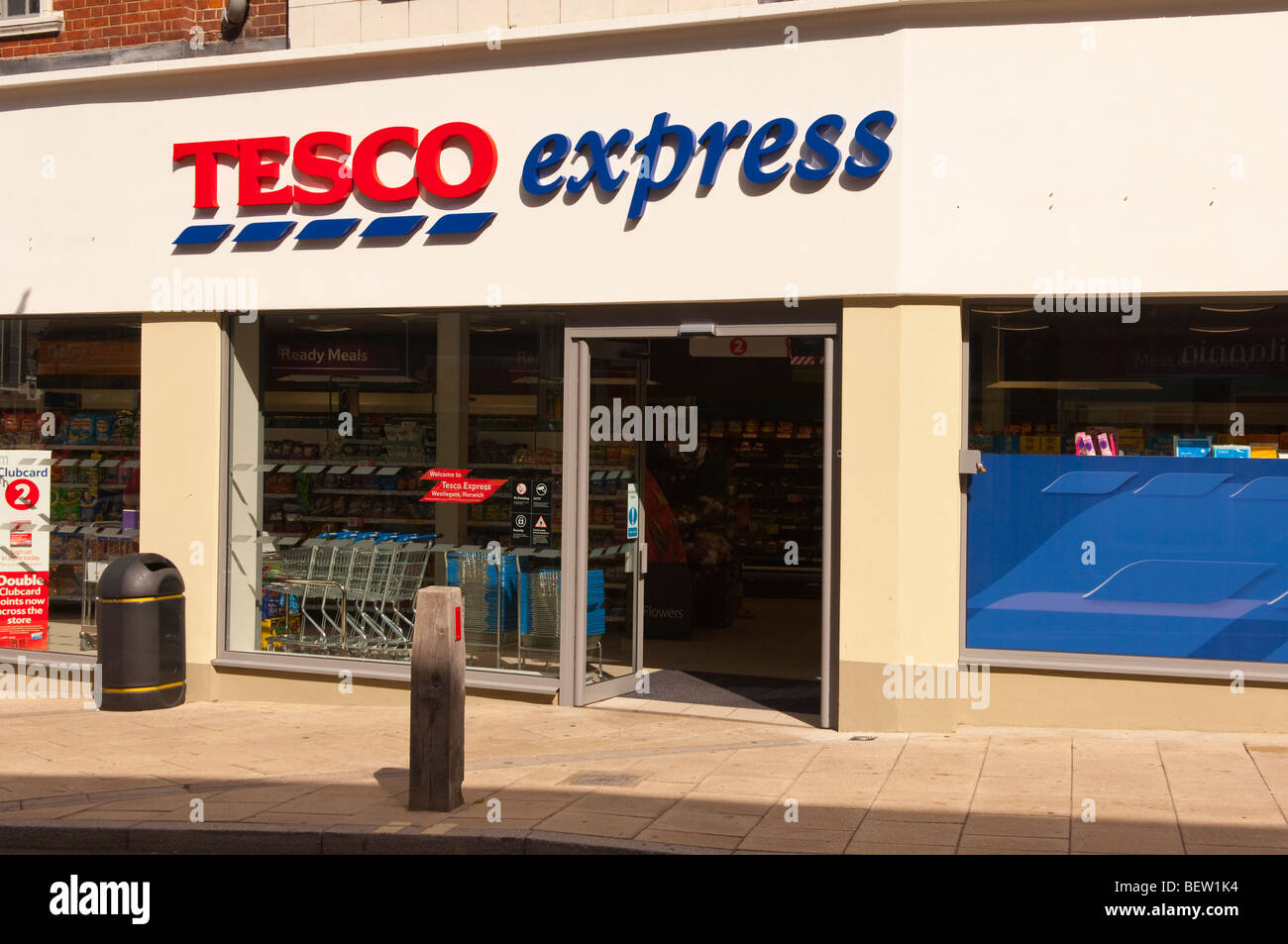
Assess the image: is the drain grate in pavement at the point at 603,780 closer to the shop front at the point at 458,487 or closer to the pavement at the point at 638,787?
the pavement at the point at 638,787

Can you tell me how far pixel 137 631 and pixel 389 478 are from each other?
2.41m

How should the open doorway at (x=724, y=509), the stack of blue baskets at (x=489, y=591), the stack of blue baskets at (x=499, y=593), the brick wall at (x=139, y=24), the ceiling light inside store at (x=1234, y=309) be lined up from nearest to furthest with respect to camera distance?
the ceiling light inside store at (x=1234, y=309), the stack of blue baskets at (x=499, y=593), the stack of blue baskets at (x=489, y=591), the open doorway at (x=724, y=509), the brick wall at (x=139, y=24)

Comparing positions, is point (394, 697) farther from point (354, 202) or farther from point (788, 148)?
point (788, 148)

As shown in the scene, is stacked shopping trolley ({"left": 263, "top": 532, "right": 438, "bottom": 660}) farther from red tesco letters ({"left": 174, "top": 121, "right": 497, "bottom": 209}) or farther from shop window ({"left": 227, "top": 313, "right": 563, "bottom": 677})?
red tesco letters ({"left": 174, "top": 121, "right": 497, "bottom": 209})

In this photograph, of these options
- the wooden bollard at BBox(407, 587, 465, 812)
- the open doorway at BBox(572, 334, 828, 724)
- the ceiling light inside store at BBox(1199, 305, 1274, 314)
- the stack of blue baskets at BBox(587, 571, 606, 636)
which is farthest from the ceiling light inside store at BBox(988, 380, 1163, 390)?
the wooden bollard at BBox(407, 587, 465, 812)

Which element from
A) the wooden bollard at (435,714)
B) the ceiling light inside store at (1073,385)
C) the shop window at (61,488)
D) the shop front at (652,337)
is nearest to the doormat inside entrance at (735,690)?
the shop front at (652,337)

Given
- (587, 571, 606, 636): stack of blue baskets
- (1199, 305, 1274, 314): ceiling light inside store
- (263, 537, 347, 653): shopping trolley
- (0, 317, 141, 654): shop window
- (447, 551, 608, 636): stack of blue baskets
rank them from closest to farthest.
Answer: (1199, 305, 1274, 314): ceiling light inside store
(587, 571, 606, 636): stack of blue baskets
(447, 551, 608, 636): stack of blue baskets
(263, 537, 347, 653): shopping trolley
(0, 317, 141, 654): shop window

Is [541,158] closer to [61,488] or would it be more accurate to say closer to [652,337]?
[652,337]

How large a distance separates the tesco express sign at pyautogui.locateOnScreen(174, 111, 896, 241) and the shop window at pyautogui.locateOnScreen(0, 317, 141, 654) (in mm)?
2222

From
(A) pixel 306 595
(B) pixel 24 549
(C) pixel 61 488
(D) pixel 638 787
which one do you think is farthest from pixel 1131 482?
(B) pixel 24 549

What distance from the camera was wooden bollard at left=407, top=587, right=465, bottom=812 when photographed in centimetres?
735

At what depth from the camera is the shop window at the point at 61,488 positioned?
1227 cm

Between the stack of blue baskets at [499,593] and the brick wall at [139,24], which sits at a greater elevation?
Result: the brick wall at [139,24]

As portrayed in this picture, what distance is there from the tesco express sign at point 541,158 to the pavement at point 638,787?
13.4ft
